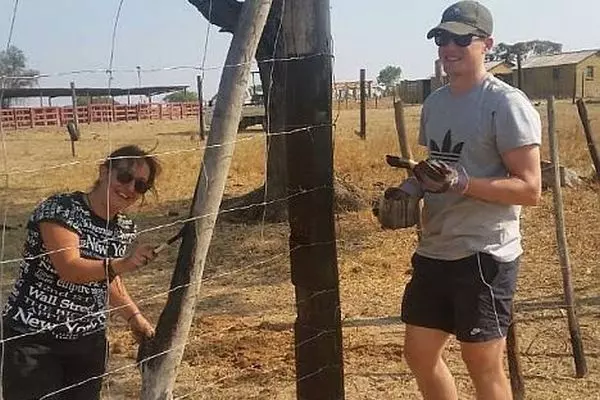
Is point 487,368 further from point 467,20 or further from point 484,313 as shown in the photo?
point 467,20

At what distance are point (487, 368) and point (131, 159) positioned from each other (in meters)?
1.40

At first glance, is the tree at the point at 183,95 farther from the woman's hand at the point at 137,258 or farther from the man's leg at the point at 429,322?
the woman's hand at the point at 137,258

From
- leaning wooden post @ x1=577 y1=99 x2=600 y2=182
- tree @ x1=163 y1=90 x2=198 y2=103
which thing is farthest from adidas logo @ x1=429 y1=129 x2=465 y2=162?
tree @ x1=163 y1=90 x2=198 y2=103

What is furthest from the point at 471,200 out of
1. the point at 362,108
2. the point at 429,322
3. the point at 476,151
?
the point at 362,108

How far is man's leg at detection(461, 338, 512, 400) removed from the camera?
2.88m

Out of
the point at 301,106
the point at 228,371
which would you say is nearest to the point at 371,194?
the point at 228,371

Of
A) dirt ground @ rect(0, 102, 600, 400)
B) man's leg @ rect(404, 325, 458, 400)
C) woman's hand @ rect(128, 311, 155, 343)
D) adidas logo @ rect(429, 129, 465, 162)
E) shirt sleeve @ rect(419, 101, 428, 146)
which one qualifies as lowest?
dirt ground @ rect(0, 102, 600, 400)

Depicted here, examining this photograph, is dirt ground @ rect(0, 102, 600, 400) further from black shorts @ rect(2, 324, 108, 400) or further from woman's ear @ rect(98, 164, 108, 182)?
black shorts @ rect(2, 324, 108, 400)

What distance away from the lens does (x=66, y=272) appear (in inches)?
100

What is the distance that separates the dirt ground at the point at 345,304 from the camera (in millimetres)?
4543

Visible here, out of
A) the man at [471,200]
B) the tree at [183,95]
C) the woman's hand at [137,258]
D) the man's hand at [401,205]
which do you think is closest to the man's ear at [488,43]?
the man at [471,200]

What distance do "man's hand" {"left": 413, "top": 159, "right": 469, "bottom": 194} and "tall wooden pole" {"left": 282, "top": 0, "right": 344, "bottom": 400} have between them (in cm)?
51

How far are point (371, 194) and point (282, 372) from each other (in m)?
7.47

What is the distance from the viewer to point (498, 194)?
104 inches
